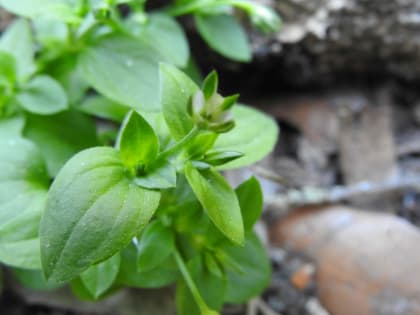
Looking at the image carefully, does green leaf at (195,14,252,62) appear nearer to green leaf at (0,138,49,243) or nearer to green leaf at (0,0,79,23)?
green leaf at (0,0,79,23)

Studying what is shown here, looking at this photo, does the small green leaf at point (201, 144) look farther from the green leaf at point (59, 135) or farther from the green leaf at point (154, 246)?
the green leaf at point (59, 135)

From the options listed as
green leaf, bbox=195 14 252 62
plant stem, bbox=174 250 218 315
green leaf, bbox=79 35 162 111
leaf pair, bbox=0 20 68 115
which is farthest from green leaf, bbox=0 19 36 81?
plant stem, bbox=174 250 218 315

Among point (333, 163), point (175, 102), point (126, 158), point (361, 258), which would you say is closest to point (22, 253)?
point (126, 158)

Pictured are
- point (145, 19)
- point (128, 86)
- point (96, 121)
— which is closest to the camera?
point (128, 86)

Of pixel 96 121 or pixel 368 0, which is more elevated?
pixel 368 0

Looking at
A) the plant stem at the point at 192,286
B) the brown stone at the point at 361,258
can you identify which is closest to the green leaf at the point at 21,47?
the plant stem at the point at 192,286

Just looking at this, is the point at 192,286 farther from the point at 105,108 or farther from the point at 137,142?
the point at 105,108

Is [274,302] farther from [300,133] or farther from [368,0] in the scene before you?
[368,0]

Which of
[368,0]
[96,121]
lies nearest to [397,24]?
[368,0]
